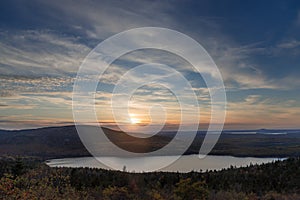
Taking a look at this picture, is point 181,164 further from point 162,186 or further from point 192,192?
point 192,192

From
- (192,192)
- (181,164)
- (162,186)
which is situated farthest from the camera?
(181,164)

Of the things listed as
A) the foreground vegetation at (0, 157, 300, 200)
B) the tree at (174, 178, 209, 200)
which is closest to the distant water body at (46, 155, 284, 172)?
the foreground vegetation at (0, 157, 300, 200)

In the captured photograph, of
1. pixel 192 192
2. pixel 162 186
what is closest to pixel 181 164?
pixel 162 186

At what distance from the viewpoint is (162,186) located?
1747 centimetres

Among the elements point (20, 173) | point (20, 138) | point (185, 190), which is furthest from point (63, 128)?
point (185, 190)

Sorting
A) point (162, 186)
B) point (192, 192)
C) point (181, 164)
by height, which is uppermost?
point (192, 192)

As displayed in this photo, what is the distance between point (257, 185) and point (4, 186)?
13706 millimetres

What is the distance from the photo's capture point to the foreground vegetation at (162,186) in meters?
12.9

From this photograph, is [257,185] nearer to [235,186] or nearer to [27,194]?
[235,186]

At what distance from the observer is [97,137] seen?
12706cm

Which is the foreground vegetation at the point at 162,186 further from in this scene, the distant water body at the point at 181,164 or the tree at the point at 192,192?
the distant water body at the point at 181,164

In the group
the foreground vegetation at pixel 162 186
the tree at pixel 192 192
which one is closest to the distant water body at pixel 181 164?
the foreground vegetation at pixel 162 186

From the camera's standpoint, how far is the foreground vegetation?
12.9 m

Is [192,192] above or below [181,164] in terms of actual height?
above
